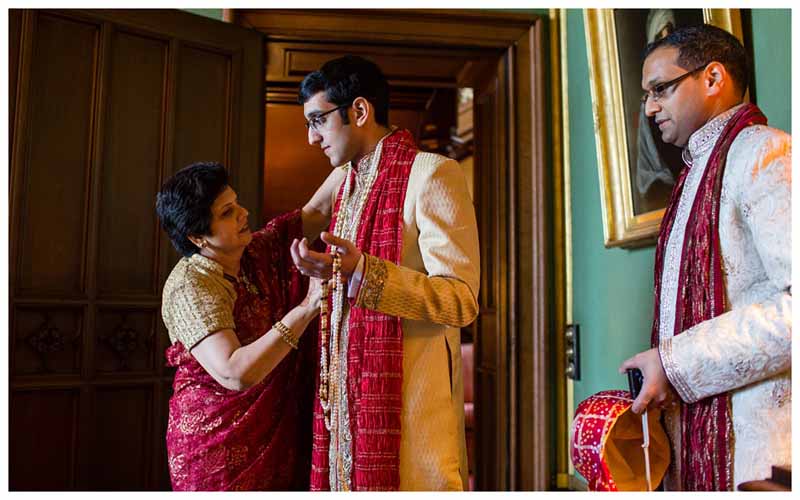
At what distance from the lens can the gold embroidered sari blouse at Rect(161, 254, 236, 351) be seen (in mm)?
2045

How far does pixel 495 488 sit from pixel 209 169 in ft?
7.24

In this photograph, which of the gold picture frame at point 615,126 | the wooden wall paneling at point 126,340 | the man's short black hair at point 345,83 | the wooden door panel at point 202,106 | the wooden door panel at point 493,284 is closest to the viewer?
the man's short black hair at point 345,83

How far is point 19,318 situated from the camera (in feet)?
9.18

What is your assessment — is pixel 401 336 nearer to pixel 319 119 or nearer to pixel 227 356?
pixel 227 356

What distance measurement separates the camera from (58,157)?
2.93 meters

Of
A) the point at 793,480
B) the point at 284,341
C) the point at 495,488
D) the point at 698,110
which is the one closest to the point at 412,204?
the point at 284,341

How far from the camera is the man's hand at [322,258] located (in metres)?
1.67

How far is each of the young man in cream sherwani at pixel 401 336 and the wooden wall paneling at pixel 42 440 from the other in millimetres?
1325

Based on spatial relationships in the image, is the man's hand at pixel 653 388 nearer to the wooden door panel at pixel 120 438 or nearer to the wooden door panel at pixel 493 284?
the wooden door panel at pixel 493 284

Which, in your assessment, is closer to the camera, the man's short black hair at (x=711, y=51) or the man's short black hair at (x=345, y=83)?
the man's short black hair at (x=711, y=51)

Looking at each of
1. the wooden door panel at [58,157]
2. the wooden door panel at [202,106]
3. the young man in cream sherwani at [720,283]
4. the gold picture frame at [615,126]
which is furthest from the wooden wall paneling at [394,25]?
the young man in cream sherwani at [720,283]

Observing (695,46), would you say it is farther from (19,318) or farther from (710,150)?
(19,318)

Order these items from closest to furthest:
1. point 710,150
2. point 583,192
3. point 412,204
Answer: point 710,150, point 412,204, point 583,192

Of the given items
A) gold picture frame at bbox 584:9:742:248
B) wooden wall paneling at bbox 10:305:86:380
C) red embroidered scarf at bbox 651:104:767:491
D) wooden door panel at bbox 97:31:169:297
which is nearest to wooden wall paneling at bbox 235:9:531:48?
wooden door panel at bbox 97:31:169:297
